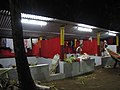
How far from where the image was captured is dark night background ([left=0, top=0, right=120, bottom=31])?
8523mm

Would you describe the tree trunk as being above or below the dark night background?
below

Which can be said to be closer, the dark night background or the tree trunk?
the tree trunk

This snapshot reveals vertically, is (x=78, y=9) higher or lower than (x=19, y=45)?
higher

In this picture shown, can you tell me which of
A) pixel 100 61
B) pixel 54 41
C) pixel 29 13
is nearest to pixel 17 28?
pixel 29 13

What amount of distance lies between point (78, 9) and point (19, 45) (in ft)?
36.3

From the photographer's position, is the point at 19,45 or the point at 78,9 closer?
the point at 19,45

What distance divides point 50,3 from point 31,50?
5.97 m

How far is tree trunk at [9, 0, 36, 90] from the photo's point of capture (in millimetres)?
5426

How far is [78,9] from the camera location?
1580 cm

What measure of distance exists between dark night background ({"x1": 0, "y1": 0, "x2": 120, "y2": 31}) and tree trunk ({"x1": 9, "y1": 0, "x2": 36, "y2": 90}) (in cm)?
192

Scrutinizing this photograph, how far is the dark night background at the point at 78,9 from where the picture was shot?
28.0 feet

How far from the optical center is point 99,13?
1928cm

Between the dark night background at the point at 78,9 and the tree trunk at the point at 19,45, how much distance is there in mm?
1924

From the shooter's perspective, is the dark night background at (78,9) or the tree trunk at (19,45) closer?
the tree trunk at (19,45)
